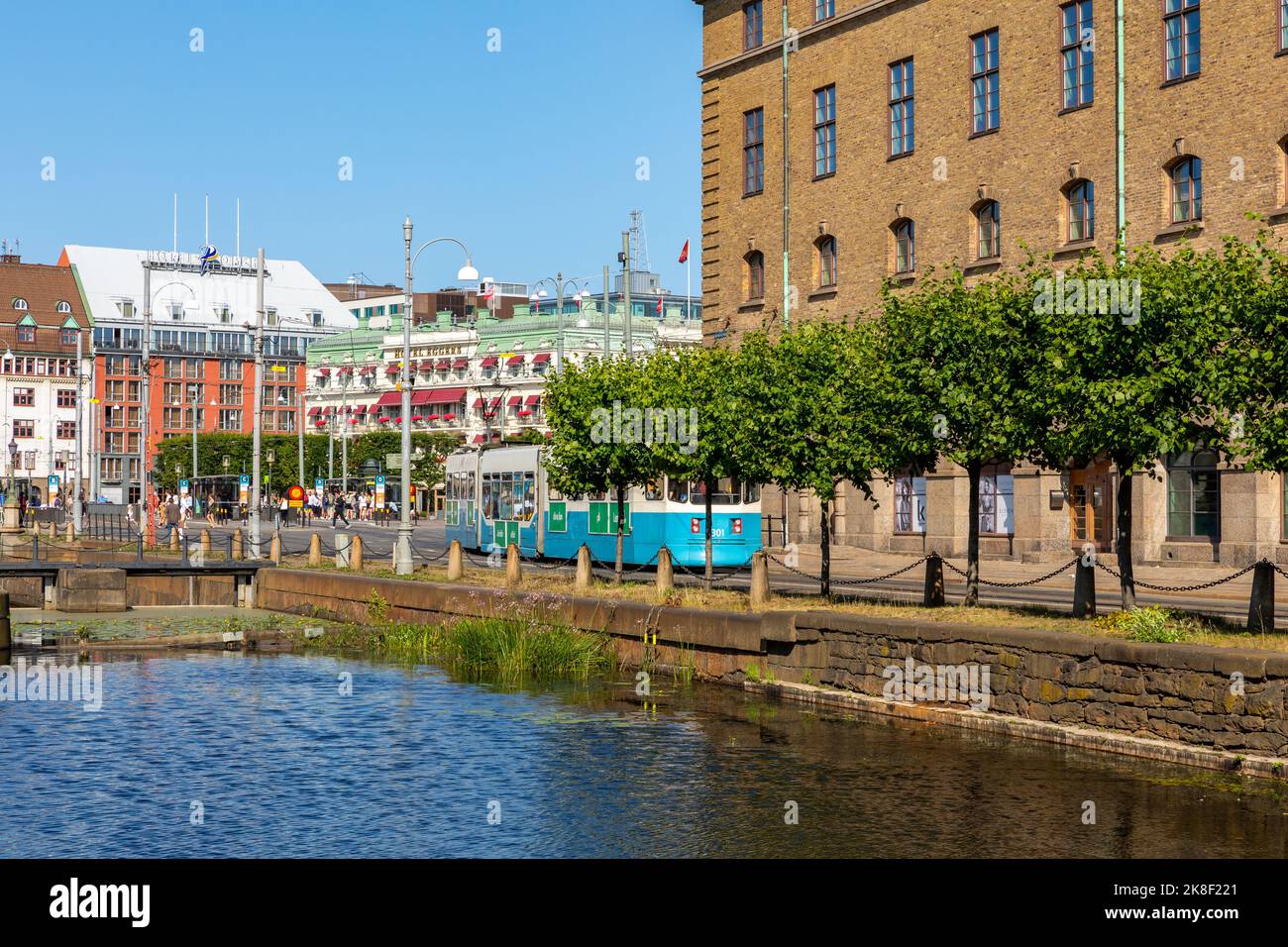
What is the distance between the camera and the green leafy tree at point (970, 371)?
2505 centimetres

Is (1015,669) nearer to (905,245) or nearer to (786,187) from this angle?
(905,245)

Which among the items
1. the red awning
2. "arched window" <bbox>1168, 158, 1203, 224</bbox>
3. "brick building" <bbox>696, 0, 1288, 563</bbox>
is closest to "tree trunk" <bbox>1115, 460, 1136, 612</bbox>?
"brick building" <bbox>696, 0, 1288, 563</bbox>

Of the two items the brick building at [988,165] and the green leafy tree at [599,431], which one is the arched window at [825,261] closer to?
the brick building at [988,165]

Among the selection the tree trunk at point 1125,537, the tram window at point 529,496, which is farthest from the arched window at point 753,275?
the tree trunk at point 1125,537

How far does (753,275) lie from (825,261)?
3.51m

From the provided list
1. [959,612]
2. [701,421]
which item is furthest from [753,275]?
[959,612]

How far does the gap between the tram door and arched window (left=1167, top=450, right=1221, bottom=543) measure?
2.84 meters

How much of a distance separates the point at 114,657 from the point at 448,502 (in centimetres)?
2571

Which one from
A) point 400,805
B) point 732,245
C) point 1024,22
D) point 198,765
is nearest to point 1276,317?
point 400,805

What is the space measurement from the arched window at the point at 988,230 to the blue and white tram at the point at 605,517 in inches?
367

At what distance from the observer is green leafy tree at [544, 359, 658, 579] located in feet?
124

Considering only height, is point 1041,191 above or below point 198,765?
above
